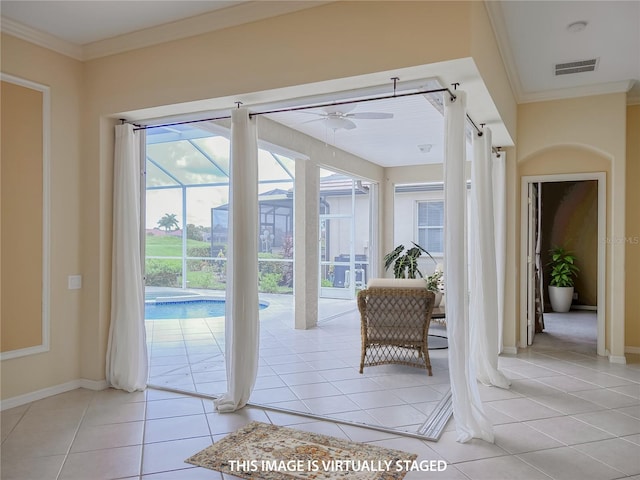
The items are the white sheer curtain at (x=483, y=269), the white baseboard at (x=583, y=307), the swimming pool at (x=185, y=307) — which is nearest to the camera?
the white sheer curtain at (x=483, y=269)

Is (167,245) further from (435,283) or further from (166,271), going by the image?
(435,283)

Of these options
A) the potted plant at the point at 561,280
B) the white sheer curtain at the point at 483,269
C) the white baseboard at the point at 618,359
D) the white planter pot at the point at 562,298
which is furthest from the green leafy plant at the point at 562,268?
the white sheer curtain at the point at 483,269

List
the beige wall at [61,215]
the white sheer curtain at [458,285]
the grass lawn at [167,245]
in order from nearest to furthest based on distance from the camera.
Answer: the white sheer curtain at [458,285], the beige wall at [61,215], the grass lawn at [167,245]

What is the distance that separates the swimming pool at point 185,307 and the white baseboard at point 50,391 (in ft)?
15.4

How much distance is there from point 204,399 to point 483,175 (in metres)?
3.08

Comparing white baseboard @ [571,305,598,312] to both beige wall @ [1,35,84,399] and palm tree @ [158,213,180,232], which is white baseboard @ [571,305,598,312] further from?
palm tree @ [158,213,180,232]

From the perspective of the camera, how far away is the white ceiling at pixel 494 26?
10.8 feet

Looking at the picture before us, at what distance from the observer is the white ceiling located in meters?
3.29

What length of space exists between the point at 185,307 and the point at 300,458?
786 centimetres

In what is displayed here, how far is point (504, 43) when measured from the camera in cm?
396

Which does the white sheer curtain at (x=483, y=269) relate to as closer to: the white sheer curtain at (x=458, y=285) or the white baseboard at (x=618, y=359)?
the white sheer curtain at (x=458, y=285)

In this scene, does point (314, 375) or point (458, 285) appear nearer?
point (458, 285)

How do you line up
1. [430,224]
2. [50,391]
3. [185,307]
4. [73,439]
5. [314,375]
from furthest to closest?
[430,224], [185,307], [314,375], [50,391], [73,439]

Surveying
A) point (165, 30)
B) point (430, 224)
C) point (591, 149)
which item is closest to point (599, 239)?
point (591, 149)
